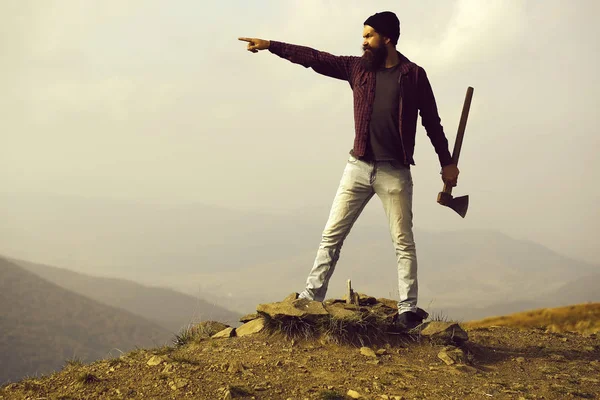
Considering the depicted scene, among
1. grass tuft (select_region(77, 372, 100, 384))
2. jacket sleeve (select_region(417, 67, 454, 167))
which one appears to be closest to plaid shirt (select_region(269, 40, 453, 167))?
jacket sleeve (select_region(417, 67, 454, 167))

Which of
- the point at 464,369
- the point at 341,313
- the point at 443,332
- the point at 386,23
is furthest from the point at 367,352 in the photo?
the point at 386,23

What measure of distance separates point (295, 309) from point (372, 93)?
2.26 m

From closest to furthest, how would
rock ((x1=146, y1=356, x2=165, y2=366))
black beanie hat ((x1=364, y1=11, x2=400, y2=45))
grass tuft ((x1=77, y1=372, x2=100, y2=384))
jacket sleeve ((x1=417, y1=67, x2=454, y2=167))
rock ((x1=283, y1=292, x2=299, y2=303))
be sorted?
grass tuft ((x1=77, y1=372, x2=100, y2=384)) → rock ((x1=146, y1=356, x2=165, y2=366)) → black beanie hat ((x1=364, y1=11, x2=400, y2=45)) → jacket sleeve ((x1=417, y1=67, x2=454, y2=167)) → rock ((x1=283, y1=292, x2=299, y2=303))

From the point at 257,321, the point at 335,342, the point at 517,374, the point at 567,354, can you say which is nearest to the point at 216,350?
the point at 257,321

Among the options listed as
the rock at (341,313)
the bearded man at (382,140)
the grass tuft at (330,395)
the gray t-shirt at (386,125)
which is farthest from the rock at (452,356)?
the gray t-shirt at (386,125)

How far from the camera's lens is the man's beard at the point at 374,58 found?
5.89 meters

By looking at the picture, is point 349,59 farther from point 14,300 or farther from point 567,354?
point 14,300

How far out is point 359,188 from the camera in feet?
19.7

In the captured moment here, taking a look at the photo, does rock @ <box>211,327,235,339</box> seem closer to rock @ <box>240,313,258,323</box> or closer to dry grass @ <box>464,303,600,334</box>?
rock @ <box>240,313,258,323</box>

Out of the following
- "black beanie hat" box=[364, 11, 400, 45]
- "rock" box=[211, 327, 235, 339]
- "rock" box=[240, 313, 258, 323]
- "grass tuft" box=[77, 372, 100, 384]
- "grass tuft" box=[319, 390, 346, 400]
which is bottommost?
"grass tuft" box=[77, 372, 100, 384]

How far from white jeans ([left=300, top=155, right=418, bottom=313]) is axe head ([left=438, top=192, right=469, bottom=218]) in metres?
0.43

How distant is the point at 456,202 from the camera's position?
6406mm

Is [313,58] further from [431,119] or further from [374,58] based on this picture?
[431,119]

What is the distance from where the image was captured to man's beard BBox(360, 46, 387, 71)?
5.89 m
